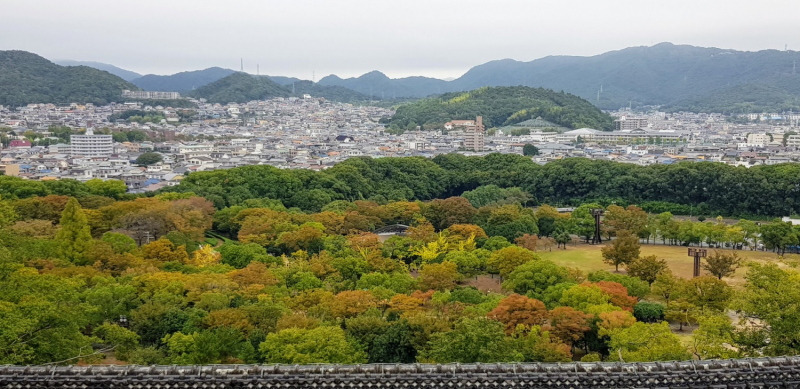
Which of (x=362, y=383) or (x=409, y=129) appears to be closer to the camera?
(x=362, y=383)

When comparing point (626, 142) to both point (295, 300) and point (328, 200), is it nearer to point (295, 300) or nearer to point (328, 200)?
point (328, 200)

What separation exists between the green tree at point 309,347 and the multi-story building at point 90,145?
219 ft

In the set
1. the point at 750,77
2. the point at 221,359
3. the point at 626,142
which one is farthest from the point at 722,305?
the point at 750,77

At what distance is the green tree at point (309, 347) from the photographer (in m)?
13.5

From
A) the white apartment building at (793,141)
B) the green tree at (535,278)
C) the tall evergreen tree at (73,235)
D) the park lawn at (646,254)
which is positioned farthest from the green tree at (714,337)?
the white apartment building at (793,141)

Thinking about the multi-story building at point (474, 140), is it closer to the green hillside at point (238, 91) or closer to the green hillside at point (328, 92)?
the green hillside at point (238, 91)

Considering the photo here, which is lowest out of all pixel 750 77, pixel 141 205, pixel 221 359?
pixel 221 359

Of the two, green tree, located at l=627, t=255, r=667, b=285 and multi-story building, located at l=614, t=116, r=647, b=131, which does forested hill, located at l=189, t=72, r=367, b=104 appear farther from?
green tree, located at l=627, t=255, r=667, b=285

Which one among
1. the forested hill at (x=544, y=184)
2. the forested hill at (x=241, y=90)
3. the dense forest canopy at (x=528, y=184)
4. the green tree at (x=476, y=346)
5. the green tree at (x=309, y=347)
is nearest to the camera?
the green tree at (x=476, y=346)

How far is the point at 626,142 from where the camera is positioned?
89.0 metres

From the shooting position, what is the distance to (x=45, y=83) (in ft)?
381

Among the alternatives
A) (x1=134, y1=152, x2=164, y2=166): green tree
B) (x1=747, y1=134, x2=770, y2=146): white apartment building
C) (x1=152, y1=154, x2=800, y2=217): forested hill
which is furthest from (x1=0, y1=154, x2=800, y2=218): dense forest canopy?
(x1=747, y1=134, x2=770, y2=146): white apartment building

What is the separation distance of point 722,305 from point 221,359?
44.9 ft

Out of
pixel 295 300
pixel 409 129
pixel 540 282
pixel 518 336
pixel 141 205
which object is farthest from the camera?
pixel 409 129
